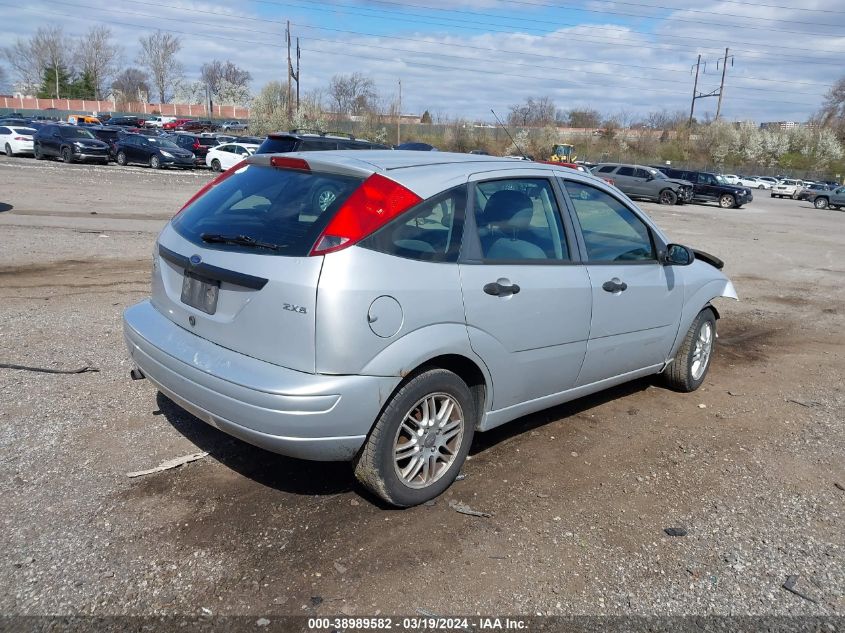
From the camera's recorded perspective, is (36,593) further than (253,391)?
No

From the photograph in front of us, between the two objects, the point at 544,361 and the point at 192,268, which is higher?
the point at 192,268

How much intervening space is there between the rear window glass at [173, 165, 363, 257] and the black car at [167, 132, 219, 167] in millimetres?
31116

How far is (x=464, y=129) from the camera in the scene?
230ft

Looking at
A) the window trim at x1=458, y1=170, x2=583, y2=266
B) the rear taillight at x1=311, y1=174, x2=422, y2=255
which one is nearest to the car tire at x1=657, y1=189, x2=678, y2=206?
the window trim at x1=458, y1=170, x2=583, y2=266

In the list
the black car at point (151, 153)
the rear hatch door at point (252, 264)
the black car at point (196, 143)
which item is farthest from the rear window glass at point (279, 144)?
the black car at point (196, 143)

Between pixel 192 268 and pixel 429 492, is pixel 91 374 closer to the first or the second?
pixel 192 268

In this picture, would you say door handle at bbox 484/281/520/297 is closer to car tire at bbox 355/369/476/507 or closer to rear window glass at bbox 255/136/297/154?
car tire at bbox 355/369/476/507

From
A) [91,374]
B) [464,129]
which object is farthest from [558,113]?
[91,374]

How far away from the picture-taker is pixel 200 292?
11.5 ft

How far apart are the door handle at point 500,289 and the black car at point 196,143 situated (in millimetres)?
31919

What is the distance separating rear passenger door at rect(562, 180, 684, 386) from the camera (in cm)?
441

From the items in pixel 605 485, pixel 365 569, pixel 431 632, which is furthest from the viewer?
pixel 605 485

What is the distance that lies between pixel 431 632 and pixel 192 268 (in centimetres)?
211

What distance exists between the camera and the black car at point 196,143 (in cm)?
3391
